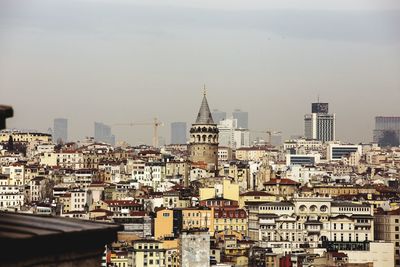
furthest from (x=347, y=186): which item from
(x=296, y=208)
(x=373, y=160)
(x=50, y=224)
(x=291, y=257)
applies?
(x=50, y=224)

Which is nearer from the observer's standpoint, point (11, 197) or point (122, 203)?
point (122, 203)

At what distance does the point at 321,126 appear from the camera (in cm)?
8581

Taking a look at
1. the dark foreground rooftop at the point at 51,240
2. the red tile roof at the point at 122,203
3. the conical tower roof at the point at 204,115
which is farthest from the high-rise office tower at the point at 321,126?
the dark foreground rooftop at the point at 51,240

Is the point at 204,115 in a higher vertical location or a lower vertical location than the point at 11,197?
higher

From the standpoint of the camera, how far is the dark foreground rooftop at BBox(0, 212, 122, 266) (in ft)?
6.34

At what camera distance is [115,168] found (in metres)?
45.4

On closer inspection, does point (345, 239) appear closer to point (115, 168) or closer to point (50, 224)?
point (115, 168)

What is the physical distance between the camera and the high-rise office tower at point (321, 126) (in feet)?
274

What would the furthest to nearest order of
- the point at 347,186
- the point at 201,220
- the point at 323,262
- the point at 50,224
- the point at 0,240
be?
the point at 347,186 < the point at 201,220 < the point at 323,262 < the point at 50,224 < the point at 0,240

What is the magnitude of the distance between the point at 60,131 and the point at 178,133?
10628mm

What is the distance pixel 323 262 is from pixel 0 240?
23.0 meters

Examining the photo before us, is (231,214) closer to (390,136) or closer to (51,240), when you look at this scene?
(51,240)

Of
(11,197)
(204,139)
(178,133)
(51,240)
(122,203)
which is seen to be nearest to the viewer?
(51,240)

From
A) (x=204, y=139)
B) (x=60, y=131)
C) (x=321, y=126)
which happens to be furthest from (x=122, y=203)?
(x=321, y=126)
